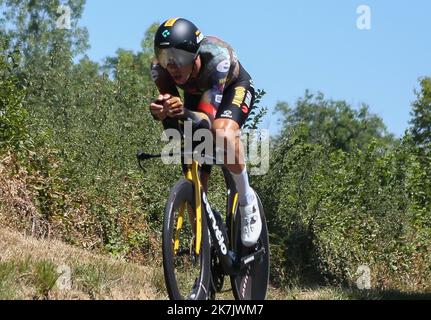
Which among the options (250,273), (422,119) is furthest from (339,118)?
(250,273)

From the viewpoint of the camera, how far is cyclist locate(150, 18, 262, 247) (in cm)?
536

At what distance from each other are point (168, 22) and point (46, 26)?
48055 millimetres

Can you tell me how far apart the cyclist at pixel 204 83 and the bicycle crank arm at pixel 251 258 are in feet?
0.37

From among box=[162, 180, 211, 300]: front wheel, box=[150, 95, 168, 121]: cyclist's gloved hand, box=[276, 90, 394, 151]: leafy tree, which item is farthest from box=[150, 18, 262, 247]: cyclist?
box=[276, 90, 394, 151]: leafy tree

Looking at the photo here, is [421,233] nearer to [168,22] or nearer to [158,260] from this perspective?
[158,260]

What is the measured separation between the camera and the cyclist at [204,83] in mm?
5359

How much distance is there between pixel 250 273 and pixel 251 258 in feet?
0.74

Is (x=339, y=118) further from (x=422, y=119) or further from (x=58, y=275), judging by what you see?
(x=58, y=275)

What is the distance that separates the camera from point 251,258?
248 inches

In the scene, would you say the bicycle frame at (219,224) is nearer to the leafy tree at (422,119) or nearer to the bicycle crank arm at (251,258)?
the bicycle crank arm at (251,258)

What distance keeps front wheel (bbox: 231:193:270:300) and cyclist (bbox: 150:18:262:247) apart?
3.2 inches

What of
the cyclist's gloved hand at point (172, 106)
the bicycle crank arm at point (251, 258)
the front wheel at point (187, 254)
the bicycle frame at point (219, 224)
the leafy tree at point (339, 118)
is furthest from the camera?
the leafy tree at point (339, 118)

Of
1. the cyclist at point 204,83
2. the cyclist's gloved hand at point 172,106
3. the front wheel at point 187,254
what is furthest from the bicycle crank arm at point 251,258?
the cyclist's gloved hand at point 172,106
